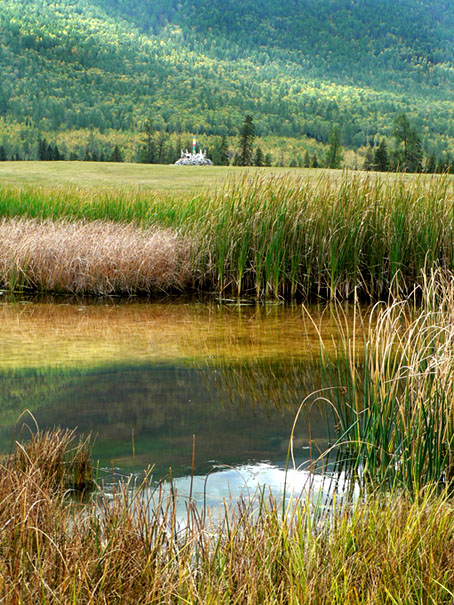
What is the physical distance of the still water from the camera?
134 inches

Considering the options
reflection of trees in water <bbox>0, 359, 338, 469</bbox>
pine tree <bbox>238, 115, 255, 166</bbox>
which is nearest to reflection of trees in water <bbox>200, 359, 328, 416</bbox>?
reflection of trees in water <bbox>0, 359, 338, 469</bbox>

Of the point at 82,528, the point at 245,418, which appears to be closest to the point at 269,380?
the point at 245,418

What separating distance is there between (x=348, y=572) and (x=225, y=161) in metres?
66.9

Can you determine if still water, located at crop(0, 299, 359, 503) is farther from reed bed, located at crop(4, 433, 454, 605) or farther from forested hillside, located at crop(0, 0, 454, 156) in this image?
forested hillside, located at crop(0, 0, 454, 156)

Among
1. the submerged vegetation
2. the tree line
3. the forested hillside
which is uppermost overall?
the forested hillside

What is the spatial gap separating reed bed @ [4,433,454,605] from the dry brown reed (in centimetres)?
649

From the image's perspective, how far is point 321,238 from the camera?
27.2ft

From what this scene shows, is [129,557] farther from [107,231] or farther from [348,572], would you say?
[107,231]

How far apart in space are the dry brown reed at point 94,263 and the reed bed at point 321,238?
0.91 ft

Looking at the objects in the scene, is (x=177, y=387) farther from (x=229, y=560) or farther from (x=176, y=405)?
(x=229, y=560)

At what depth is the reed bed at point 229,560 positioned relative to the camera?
1871mm

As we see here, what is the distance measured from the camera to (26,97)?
12469cm

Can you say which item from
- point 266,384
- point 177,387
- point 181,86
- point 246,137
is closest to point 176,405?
point 177,387

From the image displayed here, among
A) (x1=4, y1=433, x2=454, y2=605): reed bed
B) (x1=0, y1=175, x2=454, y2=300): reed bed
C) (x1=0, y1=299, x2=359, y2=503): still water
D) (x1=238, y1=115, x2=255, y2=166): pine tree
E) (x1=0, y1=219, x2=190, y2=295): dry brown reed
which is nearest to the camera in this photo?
(x1=4, y1=433, x2=454, y2=605): reed bed
